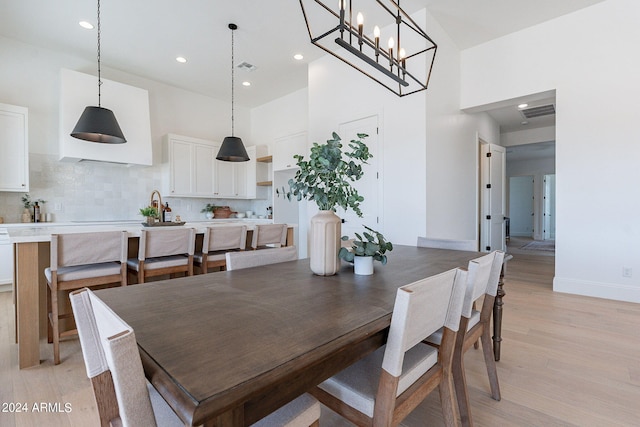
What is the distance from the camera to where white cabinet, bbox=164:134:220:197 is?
516 centimetres

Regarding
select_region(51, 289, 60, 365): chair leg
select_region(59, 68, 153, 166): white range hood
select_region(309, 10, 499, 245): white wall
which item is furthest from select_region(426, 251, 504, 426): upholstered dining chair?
select_region(59, 68, 153, 166): white range hood

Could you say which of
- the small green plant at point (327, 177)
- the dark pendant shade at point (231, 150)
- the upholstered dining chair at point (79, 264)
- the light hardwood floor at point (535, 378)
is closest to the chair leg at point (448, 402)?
the light hardwood floor at point (535, 378)

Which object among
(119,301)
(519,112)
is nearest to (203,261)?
(119,301)

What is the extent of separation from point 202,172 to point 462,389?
5.26 meters

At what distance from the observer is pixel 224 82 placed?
5305mm

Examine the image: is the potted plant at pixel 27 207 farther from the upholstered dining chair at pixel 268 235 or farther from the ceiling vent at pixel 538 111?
the ceiling vent at pixel 538 111

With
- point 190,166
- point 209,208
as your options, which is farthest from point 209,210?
point 190,166

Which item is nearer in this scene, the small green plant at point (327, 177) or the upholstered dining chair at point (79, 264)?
the small green plant at point (327, 177)

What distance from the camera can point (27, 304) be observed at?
2025mm

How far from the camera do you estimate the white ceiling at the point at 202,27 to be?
3301mm

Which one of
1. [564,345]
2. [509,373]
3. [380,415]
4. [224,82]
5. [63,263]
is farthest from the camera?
[224,82]

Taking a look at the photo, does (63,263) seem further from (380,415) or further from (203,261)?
(380,415)

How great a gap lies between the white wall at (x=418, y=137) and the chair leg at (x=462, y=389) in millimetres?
2175

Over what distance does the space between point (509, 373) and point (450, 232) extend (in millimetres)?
2245
